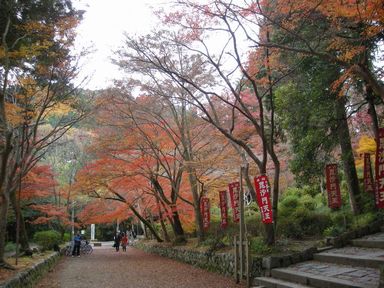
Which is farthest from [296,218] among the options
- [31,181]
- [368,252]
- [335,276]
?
[31,181]

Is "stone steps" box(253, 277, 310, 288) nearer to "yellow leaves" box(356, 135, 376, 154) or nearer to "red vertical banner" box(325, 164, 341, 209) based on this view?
"red vertical banner" box(325, 164, 341, 209)

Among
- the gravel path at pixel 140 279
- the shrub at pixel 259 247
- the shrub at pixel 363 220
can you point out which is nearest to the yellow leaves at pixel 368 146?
the shrub at pixel 363 220

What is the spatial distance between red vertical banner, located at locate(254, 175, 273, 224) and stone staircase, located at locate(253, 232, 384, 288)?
132 cm

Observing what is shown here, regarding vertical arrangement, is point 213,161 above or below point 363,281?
above

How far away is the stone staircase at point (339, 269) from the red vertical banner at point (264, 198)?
132 cm

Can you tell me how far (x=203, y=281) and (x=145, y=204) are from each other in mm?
14941

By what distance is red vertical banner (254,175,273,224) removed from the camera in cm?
944

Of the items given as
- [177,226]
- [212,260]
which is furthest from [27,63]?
[177,226]

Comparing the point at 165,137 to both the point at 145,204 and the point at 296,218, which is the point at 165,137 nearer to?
the point at 296,218

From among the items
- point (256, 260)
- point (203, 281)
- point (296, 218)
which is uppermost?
point (296, 218)

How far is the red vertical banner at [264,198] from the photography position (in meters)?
9.44

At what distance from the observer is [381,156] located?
9.18m

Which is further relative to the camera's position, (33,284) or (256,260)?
(33,284)

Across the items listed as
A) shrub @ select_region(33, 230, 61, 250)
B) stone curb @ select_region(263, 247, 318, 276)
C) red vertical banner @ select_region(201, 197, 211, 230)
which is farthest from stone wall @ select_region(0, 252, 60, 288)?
shrub @ select_region(33, 230, 61, 250)
